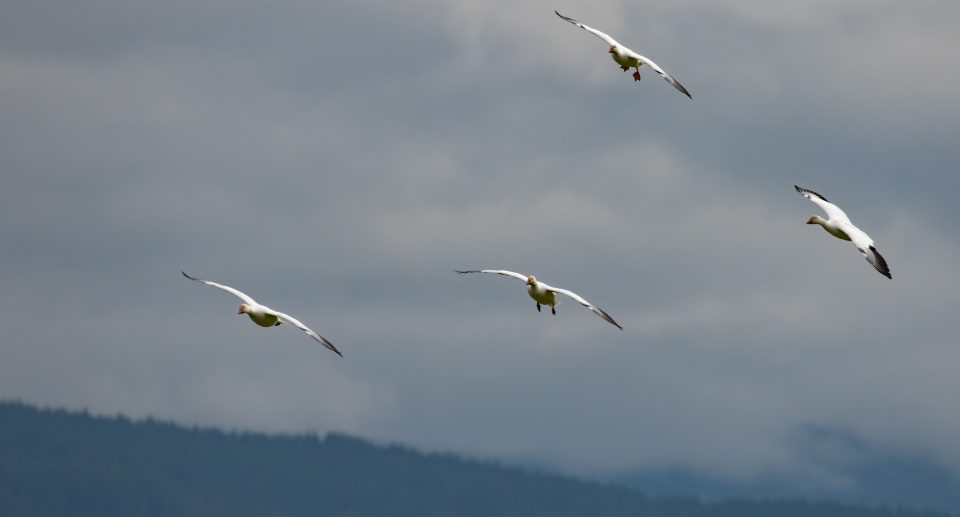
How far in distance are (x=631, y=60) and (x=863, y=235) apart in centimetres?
1570

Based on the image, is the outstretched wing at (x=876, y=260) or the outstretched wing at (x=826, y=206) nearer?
the outstretched wing at (x=876, y=260)

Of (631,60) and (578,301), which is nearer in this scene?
(578,301)

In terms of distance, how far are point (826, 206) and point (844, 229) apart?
→ 17.5 feet

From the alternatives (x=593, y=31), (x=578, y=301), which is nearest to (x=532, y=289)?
(x=578, y=301)

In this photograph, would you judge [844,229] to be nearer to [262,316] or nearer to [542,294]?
[542,294]

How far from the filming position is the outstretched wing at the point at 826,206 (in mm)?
69275

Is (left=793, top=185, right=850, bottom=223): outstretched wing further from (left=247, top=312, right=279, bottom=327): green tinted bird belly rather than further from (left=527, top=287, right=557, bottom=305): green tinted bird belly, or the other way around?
(left=247, top=312, right=279, bottom=327): green tinted bird belly

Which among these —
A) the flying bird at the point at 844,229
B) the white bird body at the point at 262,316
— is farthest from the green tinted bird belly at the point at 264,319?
the flying bird at the point at 844,229

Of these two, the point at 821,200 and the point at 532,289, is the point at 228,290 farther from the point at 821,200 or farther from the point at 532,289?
the point at 821,200

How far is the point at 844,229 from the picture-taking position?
66.9m

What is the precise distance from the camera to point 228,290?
243ft

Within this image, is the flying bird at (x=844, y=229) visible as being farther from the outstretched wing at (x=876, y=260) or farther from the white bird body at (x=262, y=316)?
the white bird body at (x=262, y=316)

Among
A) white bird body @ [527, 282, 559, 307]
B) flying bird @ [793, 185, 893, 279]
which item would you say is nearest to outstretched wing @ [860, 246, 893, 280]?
flying bird @ [793, 185, 893, 279]

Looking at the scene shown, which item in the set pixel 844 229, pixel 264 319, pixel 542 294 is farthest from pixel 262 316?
pixel 844 229
